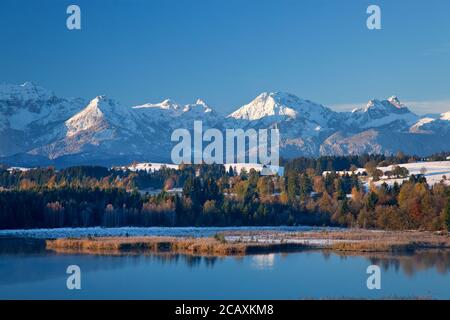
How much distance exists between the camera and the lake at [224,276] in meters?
53.2

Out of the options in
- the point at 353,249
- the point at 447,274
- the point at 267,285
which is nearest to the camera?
the point at 267,285

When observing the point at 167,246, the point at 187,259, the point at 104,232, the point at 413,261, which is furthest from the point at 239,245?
the point at 104,232

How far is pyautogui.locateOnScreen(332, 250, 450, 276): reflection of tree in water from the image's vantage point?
65625 mm

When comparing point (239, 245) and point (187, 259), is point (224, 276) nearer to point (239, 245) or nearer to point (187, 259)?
point (187, 259)

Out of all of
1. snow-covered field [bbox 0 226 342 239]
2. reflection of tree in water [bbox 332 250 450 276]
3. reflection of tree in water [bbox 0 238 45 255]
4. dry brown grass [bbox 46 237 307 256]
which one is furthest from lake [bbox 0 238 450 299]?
snow-covered field [bbox 0 226 342 239]

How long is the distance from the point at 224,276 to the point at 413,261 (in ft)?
59.7

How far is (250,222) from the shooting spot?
124438 millimetres

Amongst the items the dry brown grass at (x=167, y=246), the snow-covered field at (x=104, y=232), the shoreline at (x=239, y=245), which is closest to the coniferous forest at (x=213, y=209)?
the snow-covered field at (x=104, y=232)

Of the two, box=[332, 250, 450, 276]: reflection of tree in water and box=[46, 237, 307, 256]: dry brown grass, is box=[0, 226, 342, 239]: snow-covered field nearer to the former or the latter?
box=[46, 237, 307, 256]: dry brown grass

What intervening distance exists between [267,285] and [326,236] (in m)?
39.8

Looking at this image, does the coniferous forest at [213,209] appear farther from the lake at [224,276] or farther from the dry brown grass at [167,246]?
the lake at [224,276]

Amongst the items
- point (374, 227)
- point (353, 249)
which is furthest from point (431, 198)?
point (353, 249)

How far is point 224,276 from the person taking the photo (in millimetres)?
60812
